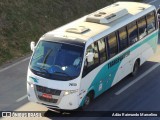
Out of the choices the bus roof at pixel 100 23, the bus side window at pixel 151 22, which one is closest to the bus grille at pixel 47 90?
the bus roof at pixel 100 23

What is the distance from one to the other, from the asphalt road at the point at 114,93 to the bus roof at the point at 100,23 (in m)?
2.47

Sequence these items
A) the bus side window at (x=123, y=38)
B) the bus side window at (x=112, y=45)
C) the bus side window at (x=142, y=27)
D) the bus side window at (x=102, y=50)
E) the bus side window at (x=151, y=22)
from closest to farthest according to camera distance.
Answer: the bus side window at (x=102, y=50) → the bus side window at (x=112, y=45) → the bus side window at (x=123, y=38) → the bus side window at (x=142, y=27) → the bus side window at (x=151, y=22)

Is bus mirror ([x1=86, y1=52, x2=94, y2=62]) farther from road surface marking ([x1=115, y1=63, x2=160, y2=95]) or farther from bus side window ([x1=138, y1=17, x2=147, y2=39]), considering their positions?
bus side window ([x1=138, y1=17, x2=147, y2=39])

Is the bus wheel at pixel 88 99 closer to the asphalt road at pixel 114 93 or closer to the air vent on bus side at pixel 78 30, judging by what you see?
the asphalt road at pixel 114 93

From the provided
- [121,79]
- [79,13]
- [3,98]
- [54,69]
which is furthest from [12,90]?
[79,13]

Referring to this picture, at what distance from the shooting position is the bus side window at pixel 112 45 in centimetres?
1508

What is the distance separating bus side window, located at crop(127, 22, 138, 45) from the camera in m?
16.5

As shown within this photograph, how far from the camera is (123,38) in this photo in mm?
16016

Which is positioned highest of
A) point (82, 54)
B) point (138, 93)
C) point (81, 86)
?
point (82, 54)

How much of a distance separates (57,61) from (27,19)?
9.15 meters

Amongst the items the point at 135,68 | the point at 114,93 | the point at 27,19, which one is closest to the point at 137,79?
the point at 135,68

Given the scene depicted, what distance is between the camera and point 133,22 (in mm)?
16688

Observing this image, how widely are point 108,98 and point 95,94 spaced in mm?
1017

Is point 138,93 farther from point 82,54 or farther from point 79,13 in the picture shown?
point 79,13
